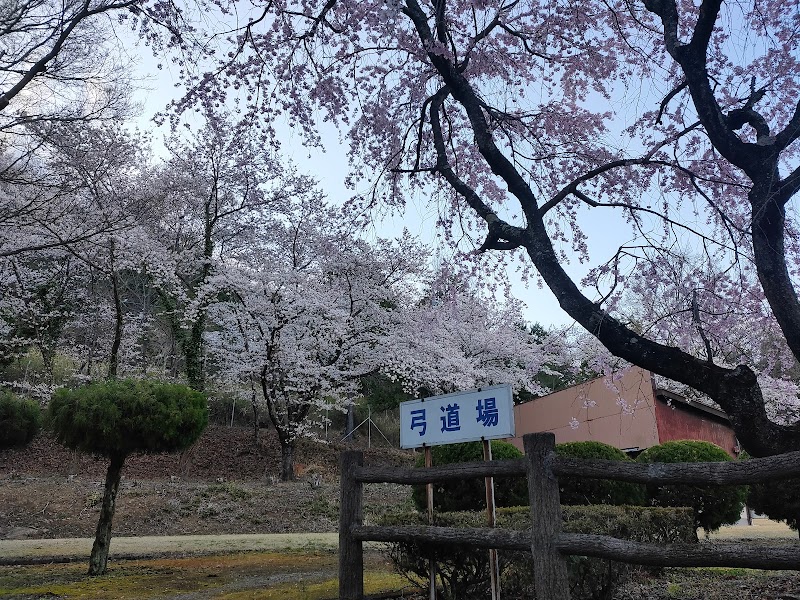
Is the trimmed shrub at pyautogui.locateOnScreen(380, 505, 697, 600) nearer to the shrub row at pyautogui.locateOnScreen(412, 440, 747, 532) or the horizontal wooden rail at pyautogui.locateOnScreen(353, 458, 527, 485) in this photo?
the horizontal wooden rail at pyautogui.locateOnScreen(353, 458, 527, 485)

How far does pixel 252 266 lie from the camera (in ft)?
55.7

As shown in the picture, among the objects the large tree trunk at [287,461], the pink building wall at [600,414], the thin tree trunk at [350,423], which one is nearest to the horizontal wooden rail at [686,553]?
the pink building wall at [600,414]

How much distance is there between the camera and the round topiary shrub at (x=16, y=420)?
11.5 metres

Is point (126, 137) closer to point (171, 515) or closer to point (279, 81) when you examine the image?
point (171, 515)

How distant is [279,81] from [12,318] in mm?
15621

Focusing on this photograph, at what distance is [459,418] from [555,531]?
1.10 meters

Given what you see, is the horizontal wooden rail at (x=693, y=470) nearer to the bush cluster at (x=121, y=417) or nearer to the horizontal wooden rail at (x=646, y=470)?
the horizontal wooden rail at (x=646, y=470)

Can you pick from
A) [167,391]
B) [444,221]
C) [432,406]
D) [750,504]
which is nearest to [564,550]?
[432,406]

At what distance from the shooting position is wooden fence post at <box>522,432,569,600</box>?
9.71 ft

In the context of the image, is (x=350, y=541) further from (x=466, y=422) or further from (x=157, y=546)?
(x=157, y=546)

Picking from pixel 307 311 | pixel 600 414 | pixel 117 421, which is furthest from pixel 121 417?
pixel 600 414


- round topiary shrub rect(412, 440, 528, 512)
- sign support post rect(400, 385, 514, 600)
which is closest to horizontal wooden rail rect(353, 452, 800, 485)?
sign support post rect(400, 385, 514, 600)

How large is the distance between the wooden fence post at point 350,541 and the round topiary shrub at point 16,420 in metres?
10.3

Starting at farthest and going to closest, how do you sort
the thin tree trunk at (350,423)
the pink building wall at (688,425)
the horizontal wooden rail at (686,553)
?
the thin tree trunk at (350,423) < the pink building wall at (688,425) < the horizontal wooden rail at (686,553)
